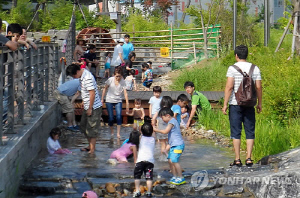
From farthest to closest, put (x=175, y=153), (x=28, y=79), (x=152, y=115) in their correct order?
(x=152, y=115) → (x=28, y=79) → (x=175, y=153)

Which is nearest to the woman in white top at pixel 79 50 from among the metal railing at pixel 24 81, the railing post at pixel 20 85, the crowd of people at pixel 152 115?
the metal railing at pixel 24 81

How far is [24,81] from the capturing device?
972 cm

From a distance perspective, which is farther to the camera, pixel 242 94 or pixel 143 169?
pixel 242 94

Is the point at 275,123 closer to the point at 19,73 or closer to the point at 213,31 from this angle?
the point at 19,73

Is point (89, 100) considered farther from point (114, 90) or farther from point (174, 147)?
point (174, 147)

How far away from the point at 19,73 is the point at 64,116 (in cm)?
530

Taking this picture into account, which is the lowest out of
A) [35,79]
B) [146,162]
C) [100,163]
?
[100,163]

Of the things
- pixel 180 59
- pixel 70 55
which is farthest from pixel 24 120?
pixel 180 59

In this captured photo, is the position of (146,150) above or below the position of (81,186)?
above

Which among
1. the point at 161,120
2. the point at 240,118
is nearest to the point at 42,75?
the point at 161,120

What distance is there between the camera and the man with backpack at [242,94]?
27.9 feet

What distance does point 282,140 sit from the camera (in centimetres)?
987

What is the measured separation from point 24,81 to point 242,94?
11.5 feet

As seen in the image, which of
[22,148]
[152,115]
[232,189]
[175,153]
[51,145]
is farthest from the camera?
[152,115]
